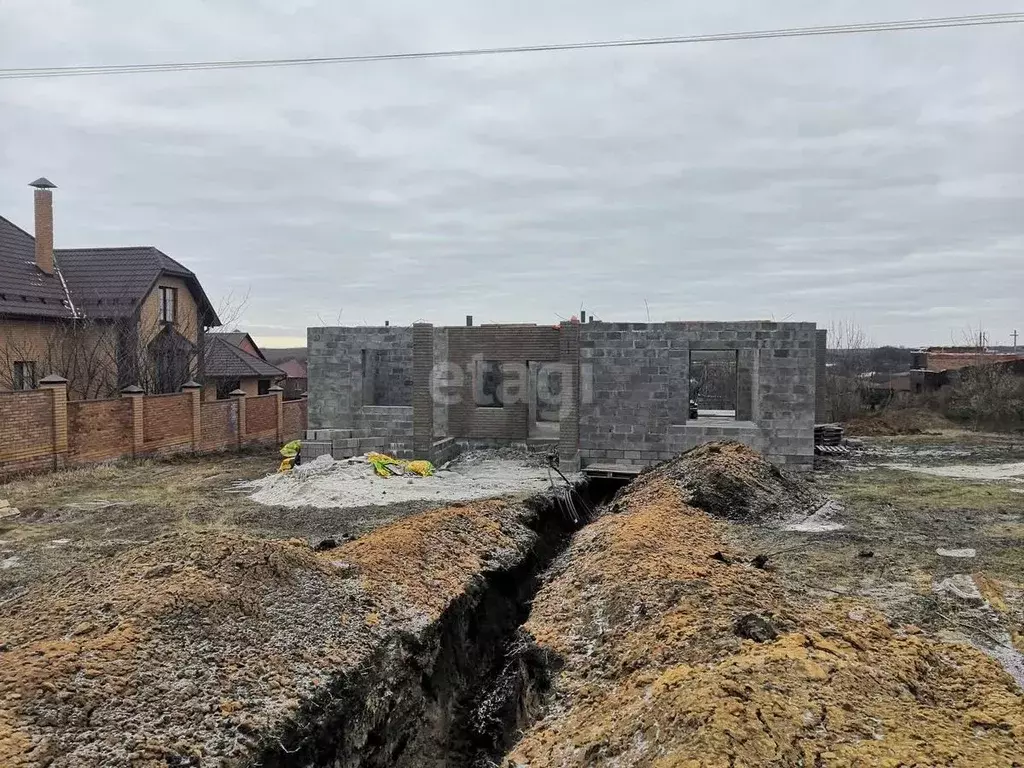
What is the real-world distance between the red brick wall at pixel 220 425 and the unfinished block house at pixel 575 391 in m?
3.52

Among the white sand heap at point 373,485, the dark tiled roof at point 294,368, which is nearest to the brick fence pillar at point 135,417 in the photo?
the white sand heap at point 373,485

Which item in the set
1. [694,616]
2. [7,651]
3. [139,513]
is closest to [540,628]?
[694,616]

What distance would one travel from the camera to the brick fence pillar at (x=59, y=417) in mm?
12039

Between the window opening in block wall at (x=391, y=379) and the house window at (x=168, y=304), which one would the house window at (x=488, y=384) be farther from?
the house window at (x=168, y=304)

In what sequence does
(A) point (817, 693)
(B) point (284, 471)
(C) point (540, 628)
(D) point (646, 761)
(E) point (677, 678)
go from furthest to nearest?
(B) point (284, 471) < (C) point (540, 628) < (E) point (677, 678) < (A) point (817, 693) < (D) point (646, 761)

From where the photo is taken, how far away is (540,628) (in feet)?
18.9

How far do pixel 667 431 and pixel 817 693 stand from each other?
8633 millimetres

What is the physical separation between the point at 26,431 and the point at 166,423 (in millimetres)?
3109

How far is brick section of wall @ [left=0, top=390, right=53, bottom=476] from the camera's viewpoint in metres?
11.2

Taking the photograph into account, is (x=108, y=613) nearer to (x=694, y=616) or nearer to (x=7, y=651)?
(x=7, y=651)

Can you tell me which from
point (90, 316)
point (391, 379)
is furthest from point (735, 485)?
point (90, 316)

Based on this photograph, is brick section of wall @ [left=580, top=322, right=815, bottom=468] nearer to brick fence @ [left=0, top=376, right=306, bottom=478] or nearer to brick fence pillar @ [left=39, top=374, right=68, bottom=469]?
brick fence @ [left=0, top=376, right=306, bottom=478]

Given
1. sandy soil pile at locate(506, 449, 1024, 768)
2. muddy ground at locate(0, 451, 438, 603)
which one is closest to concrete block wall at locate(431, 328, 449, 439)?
muddy ground at locate(0, 451, 438, 603)

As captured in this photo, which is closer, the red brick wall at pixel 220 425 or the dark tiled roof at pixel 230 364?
the red brick wall at pixel 220 425
